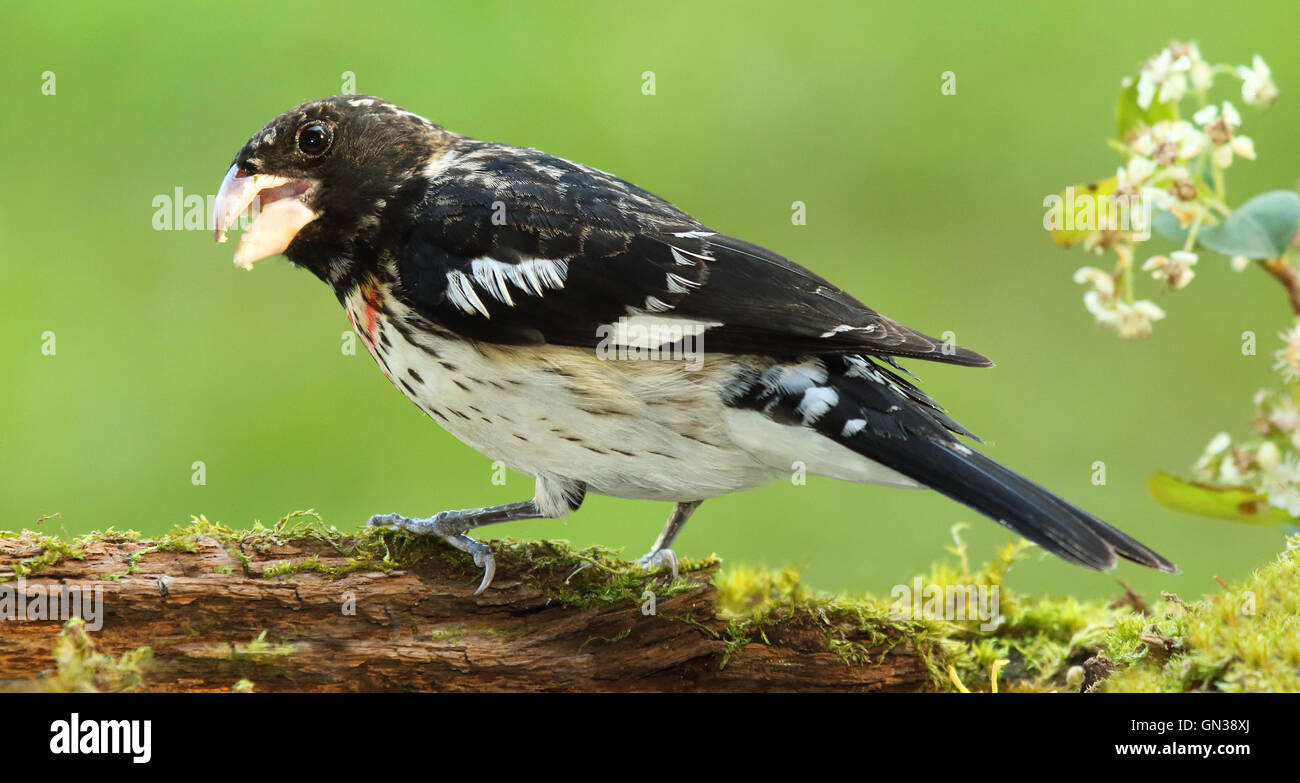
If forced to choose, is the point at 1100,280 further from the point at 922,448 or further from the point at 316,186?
the point at 316,186

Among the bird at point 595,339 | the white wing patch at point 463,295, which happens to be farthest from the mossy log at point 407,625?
the white wing patch at point 463,295

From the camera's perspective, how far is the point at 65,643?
2.96 metres

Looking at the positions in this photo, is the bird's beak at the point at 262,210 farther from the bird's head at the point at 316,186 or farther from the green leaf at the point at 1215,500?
the green leaf at the point at 1215,500

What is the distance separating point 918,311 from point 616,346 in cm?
440

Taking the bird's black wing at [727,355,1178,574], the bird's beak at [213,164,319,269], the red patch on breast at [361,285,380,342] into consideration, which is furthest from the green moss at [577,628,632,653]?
the bird's beak at [213,164,319,269]

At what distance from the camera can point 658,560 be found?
4133 millimetres

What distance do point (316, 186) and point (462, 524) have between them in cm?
119

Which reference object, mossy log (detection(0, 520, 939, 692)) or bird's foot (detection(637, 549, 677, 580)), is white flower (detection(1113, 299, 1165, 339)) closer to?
mossy log (detection(0, 520, 939, 692))

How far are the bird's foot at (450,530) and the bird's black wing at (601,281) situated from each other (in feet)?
1.96

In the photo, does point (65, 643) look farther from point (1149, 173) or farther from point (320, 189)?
point (1149, 173)

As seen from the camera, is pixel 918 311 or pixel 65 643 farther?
pixel 918 311

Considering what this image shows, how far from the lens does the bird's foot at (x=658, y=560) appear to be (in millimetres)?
4012
